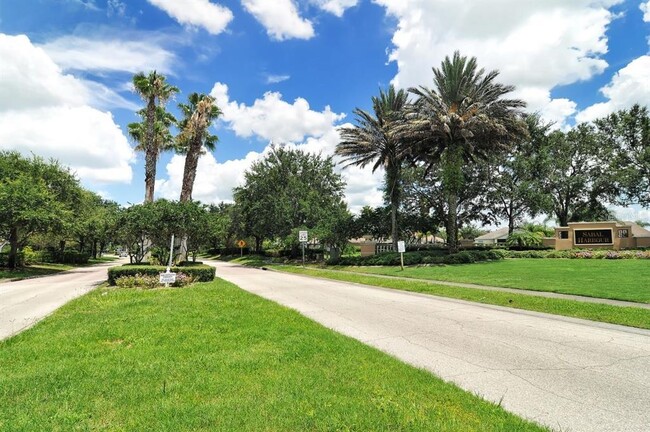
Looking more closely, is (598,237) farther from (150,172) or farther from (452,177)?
(150,172)

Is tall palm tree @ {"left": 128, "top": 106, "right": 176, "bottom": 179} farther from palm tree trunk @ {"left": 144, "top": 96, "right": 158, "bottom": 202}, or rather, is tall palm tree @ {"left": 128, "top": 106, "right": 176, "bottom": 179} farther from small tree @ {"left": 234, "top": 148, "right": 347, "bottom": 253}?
small tree @ {"left": 234, "top": 148, "right": 347, "bottom": 253}

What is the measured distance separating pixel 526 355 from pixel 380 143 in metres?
27.7

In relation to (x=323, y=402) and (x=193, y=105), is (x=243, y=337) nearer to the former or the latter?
(x=323, y=402)

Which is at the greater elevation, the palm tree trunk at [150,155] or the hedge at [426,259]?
the palm tree trunk at [150,155]

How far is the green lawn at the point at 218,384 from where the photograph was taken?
352cm

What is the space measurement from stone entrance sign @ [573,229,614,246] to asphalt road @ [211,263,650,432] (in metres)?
33.7

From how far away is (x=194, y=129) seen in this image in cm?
2614

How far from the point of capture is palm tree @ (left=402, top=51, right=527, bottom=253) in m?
27.8

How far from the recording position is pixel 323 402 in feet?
12.8

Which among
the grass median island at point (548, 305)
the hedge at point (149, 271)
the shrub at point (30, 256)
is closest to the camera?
the grass median island at point (548, 305)

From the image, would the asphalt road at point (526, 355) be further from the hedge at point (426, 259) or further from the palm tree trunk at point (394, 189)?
the palm tree trunk at point (394, 189)

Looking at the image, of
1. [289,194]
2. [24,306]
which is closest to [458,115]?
[289,194]

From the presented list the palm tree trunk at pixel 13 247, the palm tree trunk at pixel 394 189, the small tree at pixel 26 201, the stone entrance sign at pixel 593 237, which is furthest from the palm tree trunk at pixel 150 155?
the stone entrance sign at pixel 593 237

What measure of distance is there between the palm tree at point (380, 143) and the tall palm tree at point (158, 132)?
1366 cm
